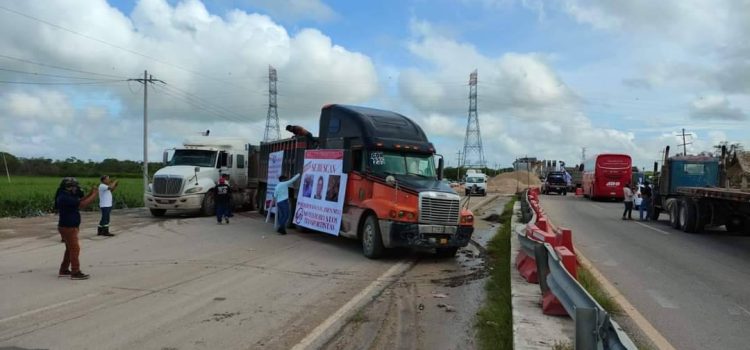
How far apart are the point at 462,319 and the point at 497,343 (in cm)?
117

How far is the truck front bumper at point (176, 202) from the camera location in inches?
810

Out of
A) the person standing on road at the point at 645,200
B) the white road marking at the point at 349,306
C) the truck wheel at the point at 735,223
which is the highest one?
the person standing on road at the point at 645,200

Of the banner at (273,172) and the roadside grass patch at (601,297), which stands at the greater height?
the banner at (273,172)

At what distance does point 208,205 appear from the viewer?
21594 mm

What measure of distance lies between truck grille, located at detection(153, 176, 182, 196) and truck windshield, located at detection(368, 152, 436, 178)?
10.6 m

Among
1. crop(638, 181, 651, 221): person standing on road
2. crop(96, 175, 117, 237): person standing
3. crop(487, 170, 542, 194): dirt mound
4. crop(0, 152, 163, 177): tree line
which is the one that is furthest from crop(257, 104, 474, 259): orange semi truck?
crop(487, 170, 542, 194): dirt mound

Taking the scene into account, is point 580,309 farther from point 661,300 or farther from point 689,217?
point 689,217

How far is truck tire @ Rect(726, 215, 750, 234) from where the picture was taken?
53.8 ft

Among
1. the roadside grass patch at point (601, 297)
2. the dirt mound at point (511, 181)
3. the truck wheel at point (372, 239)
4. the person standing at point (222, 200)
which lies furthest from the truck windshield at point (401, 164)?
the dirt mound at point (511, 181)

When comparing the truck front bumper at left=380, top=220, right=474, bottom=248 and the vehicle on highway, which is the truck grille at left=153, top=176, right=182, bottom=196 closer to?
the truck front bumper at left=380, top=220, right=474, bottom=248

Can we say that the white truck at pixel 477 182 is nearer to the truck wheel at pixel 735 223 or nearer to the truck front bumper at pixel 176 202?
the truck front bumper at pixel 176 202

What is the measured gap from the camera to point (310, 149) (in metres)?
15.5

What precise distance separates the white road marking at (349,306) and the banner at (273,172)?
26.2 ft

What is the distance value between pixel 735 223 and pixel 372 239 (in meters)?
11.5
